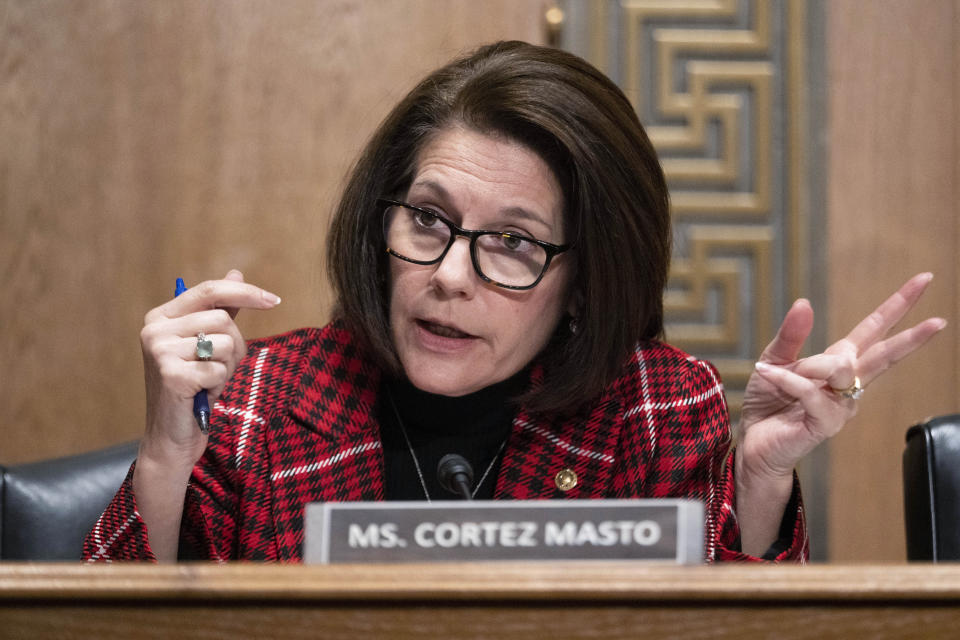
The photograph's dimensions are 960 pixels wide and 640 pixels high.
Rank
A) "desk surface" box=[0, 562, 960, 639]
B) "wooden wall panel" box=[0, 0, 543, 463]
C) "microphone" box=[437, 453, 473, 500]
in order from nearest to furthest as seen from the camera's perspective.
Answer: "desk surface" box=[0, 562, 960, 639], "microphone" box=[437, 453, 473, 500], "wooden wall panel" box=[0, 0, 543, 463]

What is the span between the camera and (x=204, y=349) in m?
1.13

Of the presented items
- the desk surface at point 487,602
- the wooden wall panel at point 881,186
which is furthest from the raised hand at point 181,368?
the wooden wall panel at point 881,186

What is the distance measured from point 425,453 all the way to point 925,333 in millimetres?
702

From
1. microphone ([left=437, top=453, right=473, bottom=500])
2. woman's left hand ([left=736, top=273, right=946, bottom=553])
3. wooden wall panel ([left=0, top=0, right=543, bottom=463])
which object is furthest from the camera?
wooden wall panel ([left=0, top=0, right=543, bottom=463])

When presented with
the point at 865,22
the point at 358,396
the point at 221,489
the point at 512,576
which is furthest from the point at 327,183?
the point at 512,576

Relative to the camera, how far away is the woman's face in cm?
137

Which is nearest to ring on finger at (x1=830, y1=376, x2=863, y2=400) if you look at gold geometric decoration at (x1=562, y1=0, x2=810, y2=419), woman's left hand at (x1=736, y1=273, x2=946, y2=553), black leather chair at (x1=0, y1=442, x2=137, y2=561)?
woman's left hand at (x1=736, y1=273, x2=946, y2=553)

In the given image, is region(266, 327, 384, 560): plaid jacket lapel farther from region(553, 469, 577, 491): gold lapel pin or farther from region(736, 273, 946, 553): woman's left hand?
region(736, 273, 946, 553): woman's left hand

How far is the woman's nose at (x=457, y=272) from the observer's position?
4.39ft

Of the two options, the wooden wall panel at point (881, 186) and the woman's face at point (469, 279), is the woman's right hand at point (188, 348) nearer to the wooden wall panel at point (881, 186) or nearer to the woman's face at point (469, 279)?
the woman's face at point (469, 279)

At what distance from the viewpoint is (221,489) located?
1354 millimetres

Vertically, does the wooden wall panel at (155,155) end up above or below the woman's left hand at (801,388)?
above

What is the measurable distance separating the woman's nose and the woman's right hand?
10.5 inches

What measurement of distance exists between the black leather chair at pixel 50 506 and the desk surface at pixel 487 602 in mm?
735
